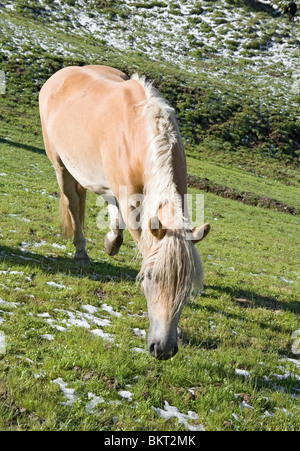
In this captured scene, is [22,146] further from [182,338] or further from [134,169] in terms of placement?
[182,338]

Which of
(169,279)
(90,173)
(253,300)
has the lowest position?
(253,300)

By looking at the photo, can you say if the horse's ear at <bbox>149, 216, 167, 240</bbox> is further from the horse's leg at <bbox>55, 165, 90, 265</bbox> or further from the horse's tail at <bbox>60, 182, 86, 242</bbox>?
the horse's tail at <bbox>60, 182, 86, 242</bbox>

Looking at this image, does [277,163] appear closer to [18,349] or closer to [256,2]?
[18,349]

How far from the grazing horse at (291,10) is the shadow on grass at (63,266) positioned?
7877 cm

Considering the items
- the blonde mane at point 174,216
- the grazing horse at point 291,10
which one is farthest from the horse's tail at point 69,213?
the grazing horse at point 291,10

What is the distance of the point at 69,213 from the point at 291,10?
79.5m

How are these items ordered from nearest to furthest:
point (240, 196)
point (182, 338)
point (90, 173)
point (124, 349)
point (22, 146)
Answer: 1. point (124, 349)
2. point (182, 338)
3. point (90, 173)
4. point (22, 146)
5. point (240, 196)

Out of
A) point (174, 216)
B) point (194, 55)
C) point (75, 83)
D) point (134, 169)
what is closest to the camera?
point (174, 216)

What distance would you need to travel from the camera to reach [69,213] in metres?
8.34

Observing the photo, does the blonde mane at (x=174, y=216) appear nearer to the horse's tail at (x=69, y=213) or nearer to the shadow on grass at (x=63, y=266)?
the shadow on grass at (x=63, y=266)

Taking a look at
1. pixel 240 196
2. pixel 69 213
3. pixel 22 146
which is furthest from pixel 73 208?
pixel 240 196

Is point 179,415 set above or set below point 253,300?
above

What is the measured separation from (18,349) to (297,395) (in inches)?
Answer: 135
